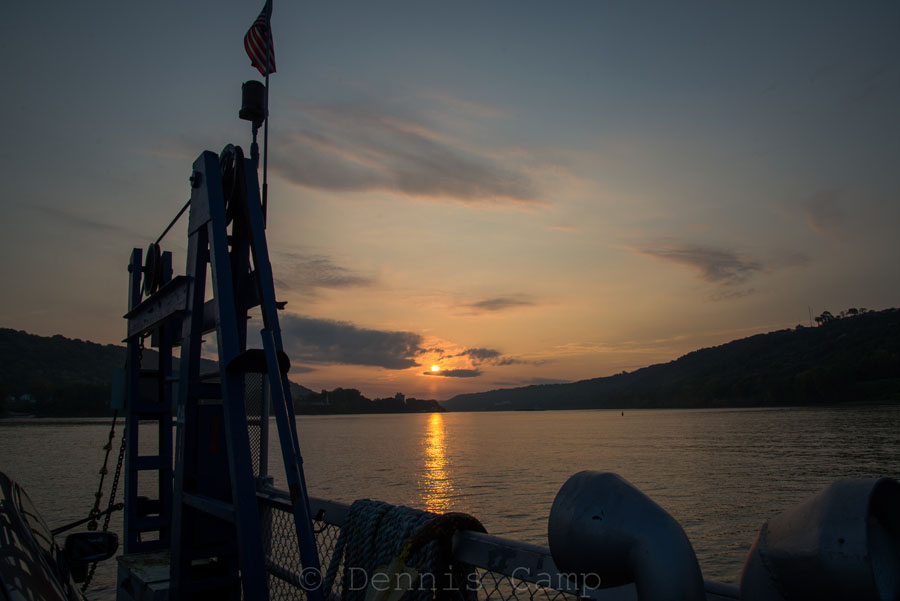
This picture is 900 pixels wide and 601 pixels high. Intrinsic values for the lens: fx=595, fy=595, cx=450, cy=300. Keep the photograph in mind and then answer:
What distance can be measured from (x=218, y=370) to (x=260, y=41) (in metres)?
3.78

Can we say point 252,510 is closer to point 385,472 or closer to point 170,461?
point 170,461

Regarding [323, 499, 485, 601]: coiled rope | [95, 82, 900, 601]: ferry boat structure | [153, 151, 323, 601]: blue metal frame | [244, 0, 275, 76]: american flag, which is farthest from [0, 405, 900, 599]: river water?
[323, 499, 485, 601]: coiled rope

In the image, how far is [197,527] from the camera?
4.80 metres

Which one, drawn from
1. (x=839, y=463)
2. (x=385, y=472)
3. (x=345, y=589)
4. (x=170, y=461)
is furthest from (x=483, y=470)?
(x=345, y=589)

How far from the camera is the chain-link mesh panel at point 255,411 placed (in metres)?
4.78

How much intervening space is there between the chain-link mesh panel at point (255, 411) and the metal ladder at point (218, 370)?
0.08 feet

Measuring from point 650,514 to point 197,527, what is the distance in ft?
14.7

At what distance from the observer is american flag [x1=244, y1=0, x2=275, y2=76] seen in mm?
6283

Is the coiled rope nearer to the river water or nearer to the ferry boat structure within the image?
the ferry boat structure

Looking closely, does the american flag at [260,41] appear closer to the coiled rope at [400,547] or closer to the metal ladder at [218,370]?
the metal ladder at [218,370]

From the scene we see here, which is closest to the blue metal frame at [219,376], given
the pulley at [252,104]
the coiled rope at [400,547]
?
the pulley at [252,104]

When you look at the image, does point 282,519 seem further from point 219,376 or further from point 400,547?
point 400,547

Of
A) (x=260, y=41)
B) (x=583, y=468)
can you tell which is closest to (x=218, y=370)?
(x=260, y=41)

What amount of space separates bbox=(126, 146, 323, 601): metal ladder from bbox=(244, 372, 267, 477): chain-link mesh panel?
2 cm
